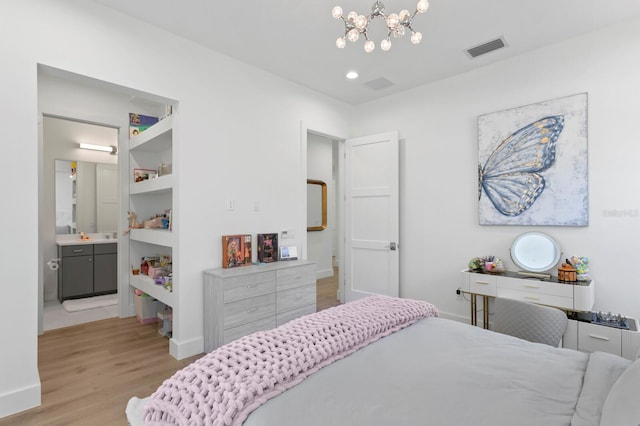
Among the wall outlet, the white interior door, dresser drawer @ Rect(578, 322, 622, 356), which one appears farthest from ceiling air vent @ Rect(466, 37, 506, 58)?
the wall outlet

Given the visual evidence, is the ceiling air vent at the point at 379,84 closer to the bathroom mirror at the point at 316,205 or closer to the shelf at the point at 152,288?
the bathroom mirror at the point at 316,205

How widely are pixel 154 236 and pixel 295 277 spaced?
1520mm

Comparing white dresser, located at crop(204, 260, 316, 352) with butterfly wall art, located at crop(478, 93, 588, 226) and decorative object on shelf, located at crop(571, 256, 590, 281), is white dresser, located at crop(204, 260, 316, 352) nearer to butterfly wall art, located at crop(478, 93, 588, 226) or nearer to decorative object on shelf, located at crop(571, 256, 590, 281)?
butterfly wall art, located at crop(478, 93, 588, 226)

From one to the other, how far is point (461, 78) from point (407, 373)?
3.42 m

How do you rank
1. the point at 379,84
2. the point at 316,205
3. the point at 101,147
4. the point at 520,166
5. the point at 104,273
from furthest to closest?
the point at 316,205 → the point at 101,147 → the point at 104,273 → the point at 379,84 → the point at 520,166

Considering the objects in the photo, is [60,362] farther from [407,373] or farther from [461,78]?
[461,78]

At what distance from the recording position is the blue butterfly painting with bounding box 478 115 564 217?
3047 millimetres

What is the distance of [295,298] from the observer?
10.9ft

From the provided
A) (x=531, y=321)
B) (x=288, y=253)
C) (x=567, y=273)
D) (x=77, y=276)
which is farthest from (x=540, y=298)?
(x=77, y=276)

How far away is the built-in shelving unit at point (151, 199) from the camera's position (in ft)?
10.3

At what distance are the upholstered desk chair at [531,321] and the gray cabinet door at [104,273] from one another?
17.3 feet

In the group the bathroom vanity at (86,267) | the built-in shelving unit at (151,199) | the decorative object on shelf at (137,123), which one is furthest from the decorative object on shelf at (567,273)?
the bathroom vanity at (86,267)

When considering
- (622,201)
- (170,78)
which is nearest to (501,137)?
(622,201)

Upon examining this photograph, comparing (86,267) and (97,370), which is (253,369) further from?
(86,267)
